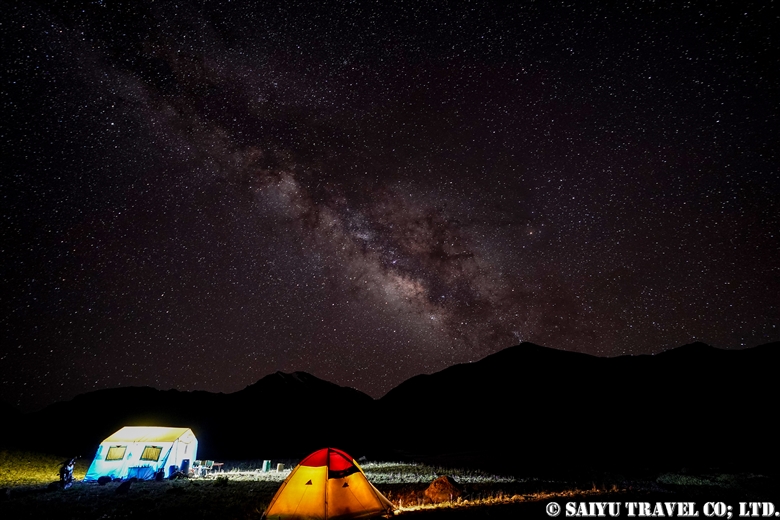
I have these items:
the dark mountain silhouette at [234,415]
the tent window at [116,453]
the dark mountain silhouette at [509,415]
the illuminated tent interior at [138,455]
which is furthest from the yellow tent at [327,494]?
the dark mountain silhouette at [234,415]

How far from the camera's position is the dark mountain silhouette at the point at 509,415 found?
115ft

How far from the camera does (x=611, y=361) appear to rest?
277 ft

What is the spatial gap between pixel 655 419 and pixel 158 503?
177 feet

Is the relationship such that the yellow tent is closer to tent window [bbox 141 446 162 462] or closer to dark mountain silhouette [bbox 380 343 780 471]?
tent window [bbox 141 446 162 462]

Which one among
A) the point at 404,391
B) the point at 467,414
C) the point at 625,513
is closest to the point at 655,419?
the point at 467,414

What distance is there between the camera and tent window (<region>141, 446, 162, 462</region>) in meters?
20.2

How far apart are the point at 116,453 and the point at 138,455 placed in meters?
1.11

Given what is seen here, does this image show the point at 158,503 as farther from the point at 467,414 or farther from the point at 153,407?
the point at 153,407

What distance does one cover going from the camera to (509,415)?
71500 mm

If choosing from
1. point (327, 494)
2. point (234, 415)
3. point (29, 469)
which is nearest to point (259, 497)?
point (327, 494)

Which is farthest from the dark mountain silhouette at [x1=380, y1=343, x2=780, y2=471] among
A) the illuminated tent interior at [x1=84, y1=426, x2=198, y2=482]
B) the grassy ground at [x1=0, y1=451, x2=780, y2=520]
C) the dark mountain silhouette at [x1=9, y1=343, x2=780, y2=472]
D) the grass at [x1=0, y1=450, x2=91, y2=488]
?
the grass at [x1=0, y1=450, x2=91, y2=488]

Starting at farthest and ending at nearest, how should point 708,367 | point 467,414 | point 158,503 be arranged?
point 467,414, point 708,367, point 158,503

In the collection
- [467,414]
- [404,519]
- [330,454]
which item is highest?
[330,454]

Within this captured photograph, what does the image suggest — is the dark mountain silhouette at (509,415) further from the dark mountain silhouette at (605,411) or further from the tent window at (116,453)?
the tent window at (116,453)
